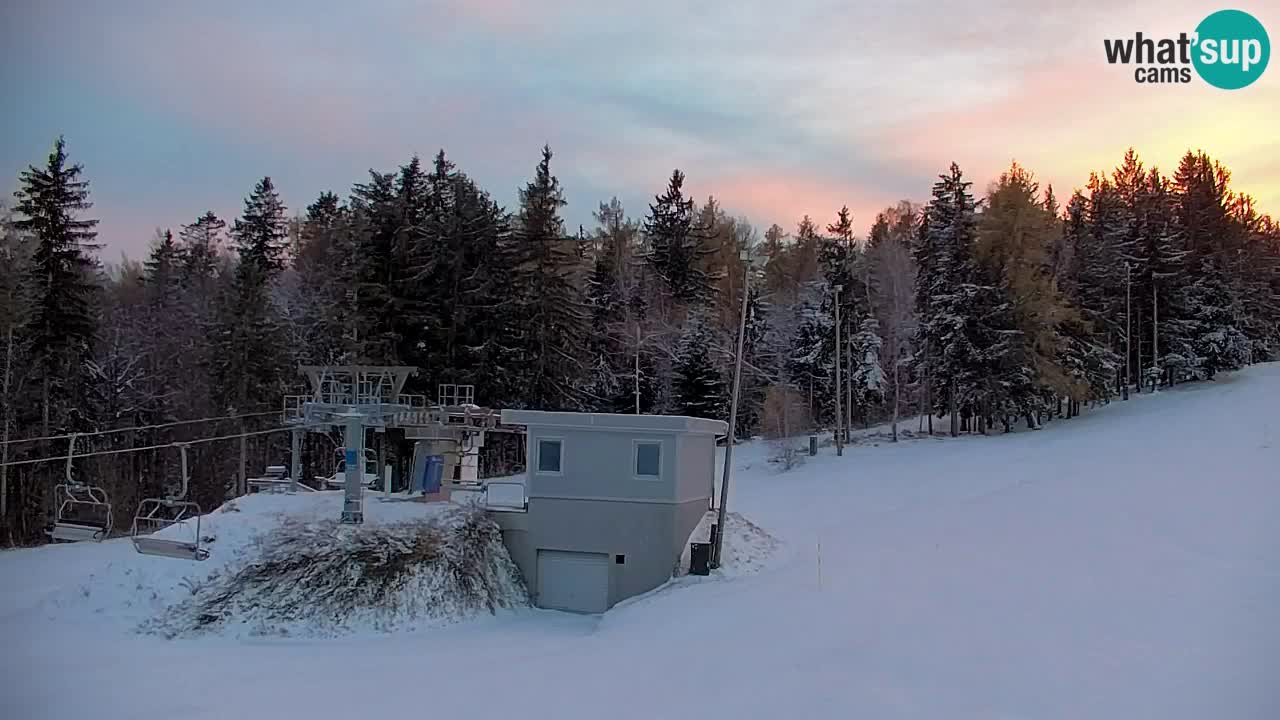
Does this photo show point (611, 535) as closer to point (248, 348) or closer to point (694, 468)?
point (694, 468)

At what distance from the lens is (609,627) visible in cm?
1942

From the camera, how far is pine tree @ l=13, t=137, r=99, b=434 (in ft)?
117

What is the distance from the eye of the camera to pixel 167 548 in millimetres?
20281

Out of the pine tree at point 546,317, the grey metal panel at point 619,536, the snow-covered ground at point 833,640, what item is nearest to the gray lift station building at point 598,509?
the grey metal panel at point 619,536

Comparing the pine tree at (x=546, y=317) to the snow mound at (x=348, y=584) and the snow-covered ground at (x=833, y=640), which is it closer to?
the snow-covered ground at (x=833, y=640)

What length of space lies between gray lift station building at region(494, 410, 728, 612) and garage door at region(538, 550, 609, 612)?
3cm

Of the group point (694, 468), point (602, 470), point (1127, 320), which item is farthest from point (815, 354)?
point (602, 470)

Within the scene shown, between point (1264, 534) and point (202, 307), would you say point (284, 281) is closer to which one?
point (202, 307)

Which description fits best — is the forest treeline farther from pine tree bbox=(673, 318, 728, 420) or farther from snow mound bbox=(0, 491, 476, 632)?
snow mound bbox=(0, 491, 476, 632)

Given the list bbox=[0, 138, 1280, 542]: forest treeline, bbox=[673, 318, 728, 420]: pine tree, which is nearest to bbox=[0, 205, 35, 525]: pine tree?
bbox=[0, 138, 1280, 542]: forest treeline

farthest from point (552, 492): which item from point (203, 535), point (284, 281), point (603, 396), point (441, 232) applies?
point (284, 281)

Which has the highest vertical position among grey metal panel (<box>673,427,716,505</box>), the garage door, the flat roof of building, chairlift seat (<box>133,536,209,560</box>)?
the flat roof of building

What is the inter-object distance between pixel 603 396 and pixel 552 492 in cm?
2901

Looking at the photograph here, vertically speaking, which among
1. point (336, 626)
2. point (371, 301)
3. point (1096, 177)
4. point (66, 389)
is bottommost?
point (336, 626)
